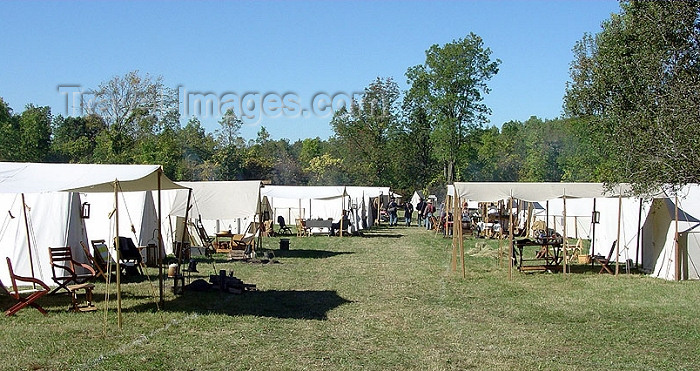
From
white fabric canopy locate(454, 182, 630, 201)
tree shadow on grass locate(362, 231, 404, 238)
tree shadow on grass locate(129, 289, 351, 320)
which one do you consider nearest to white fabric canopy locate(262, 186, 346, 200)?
tree shadow on grass locate(362, 231, 404, 238)

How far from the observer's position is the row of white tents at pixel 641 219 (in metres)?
14.9

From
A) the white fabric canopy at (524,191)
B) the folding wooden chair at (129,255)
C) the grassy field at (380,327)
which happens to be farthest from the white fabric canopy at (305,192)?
the grassy field at (380,327)

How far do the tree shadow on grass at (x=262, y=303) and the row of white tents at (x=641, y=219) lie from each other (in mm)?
5117

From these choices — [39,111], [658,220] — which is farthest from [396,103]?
[658,220]

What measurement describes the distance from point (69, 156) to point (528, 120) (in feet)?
330

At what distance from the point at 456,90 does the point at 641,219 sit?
33.5 meters

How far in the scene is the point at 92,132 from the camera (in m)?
62.3

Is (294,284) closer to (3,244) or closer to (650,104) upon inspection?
(3,244)

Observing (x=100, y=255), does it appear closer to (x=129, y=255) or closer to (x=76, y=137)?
(x=129, y=255)

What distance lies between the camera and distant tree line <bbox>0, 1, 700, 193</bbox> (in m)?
11.2

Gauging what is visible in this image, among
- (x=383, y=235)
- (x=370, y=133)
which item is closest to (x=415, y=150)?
(x=370, y=133)

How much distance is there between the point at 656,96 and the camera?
11.4m

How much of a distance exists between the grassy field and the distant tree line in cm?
230

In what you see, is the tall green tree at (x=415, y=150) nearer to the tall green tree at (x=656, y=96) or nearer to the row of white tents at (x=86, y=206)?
the row of white tents at (x=86, y=206)
